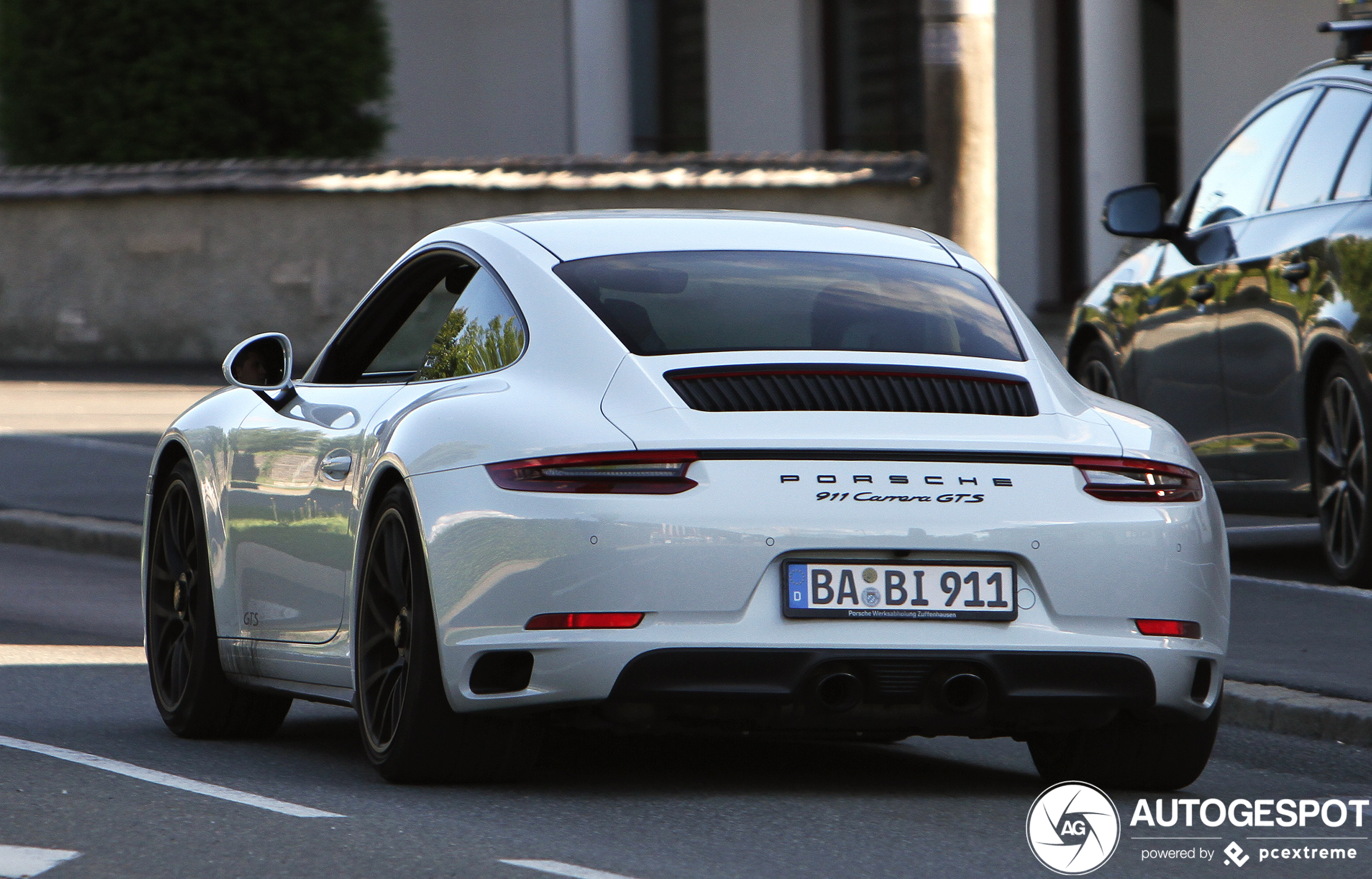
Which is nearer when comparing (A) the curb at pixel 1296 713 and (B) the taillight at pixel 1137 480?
(B) the taillight at pixel 1137 480

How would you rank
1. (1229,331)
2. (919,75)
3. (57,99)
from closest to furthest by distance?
(1229,331)
(57,99)
(919,75)

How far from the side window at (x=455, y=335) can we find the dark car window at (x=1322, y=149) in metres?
4.16

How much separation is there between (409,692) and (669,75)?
2074 cm

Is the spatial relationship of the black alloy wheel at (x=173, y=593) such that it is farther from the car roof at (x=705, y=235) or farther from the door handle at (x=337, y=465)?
the car roof at (x=705, y=235)

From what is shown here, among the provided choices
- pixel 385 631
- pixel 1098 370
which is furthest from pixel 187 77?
pixel 385 631

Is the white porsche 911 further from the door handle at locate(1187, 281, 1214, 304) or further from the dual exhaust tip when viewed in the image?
the door handle at locate(1187, 281, 1214, 304)

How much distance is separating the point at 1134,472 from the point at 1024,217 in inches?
657

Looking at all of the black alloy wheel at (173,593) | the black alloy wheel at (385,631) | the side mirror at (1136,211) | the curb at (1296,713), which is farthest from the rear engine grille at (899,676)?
the side mirror at (1136,211)

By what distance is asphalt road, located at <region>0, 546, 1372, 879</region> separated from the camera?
199 inches

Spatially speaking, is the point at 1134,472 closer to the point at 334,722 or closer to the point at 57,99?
the point at 334,722

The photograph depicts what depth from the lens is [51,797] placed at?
Answer: 5777 mm

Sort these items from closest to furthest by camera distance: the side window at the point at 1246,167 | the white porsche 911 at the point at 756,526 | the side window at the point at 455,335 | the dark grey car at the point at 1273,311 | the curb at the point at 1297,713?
the white porsche 911 at the point at 756,526 < the side window at the point at 455,335 < the curb at the point at 1297,713 < the dark grey car at the point at 1273,311 < the side window at the point at 1246,167

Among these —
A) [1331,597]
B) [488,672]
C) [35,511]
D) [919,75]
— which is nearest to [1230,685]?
[1331,597]

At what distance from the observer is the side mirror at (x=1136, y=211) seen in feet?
33.0
